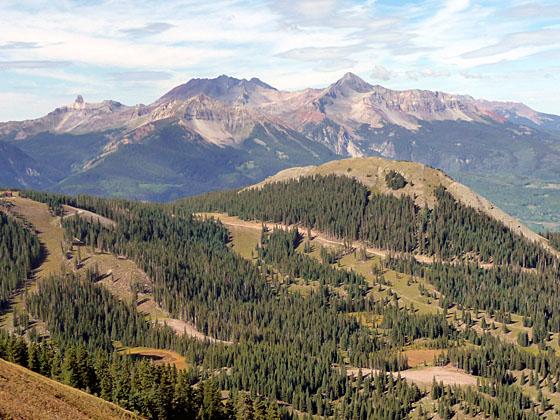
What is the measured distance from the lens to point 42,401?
10519cm

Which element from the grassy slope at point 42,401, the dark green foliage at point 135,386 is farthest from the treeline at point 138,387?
the grassy slope at point 42,401

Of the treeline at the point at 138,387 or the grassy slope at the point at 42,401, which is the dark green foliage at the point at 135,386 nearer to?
the treeline at the point at 138,387

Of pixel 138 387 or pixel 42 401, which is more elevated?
pixel 42 401

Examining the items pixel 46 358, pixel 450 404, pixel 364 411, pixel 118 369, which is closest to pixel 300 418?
pixel 364 411

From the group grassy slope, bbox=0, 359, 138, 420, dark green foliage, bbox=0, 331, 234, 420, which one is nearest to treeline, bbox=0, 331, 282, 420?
dark green foliage, bbox=0, 331, 234, 420

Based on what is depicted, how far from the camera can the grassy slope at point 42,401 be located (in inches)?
3865

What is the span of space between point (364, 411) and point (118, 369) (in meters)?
75.8

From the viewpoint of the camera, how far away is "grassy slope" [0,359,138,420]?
98169 mm

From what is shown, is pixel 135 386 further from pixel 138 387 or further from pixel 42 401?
pixel 42 401

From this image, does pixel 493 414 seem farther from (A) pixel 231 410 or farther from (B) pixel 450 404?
(A) pixel 231 410

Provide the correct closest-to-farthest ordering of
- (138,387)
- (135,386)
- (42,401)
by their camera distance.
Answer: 1. (42,401)
2. (138,387)
3. (135,386)

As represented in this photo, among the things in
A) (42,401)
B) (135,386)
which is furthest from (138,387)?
(42,401)

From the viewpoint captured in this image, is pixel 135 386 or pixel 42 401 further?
pixel 135 386

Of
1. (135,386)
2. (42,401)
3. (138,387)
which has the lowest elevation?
(138,387)
